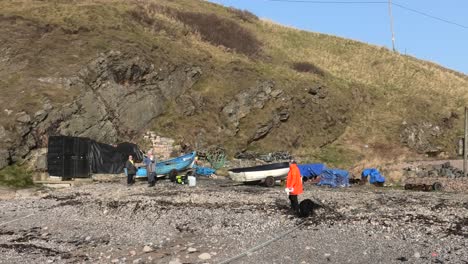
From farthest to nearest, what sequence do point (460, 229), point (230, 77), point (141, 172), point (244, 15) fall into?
point (244, 15) → point (230, 77) → point (141, 172) → point (460, 229)

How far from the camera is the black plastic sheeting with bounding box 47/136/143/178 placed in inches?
1244

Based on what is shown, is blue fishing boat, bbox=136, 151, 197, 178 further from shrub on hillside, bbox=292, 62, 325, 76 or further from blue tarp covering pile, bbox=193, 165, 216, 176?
shrub on hillside, bbox=292, 62, 325, 76

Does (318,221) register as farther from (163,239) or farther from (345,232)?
(163,239)

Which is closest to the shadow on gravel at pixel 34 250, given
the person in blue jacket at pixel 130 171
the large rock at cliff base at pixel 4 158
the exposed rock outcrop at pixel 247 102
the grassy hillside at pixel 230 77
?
the person in blue jacket at pixel 130 171

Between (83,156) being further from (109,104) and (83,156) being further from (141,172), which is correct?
(109,104)

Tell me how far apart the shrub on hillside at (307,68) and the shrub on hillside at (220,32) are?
574 centimetres

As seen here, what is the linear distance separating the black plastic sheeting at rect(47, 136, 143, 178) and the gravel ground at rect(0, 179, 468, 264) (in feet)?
23.5

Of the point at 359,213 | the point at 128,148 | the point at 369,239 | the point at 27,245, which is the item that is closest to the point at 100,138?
the point at 128,148

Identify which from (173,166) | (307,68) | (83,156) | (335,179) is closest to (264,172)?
(335,179)

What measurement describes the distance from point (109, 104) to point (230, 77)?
15.1 metres

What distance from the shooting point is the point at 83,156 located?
109ft

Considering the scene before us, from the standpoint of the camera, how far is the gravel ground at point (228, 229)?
14.0 metres

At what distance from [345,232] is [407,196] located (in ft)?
30.8

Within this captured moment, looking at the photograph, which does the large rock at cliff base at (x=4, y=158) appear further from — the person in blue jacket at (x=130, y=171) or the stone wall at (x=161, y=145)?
the stone wall at (x=161, y=145)
